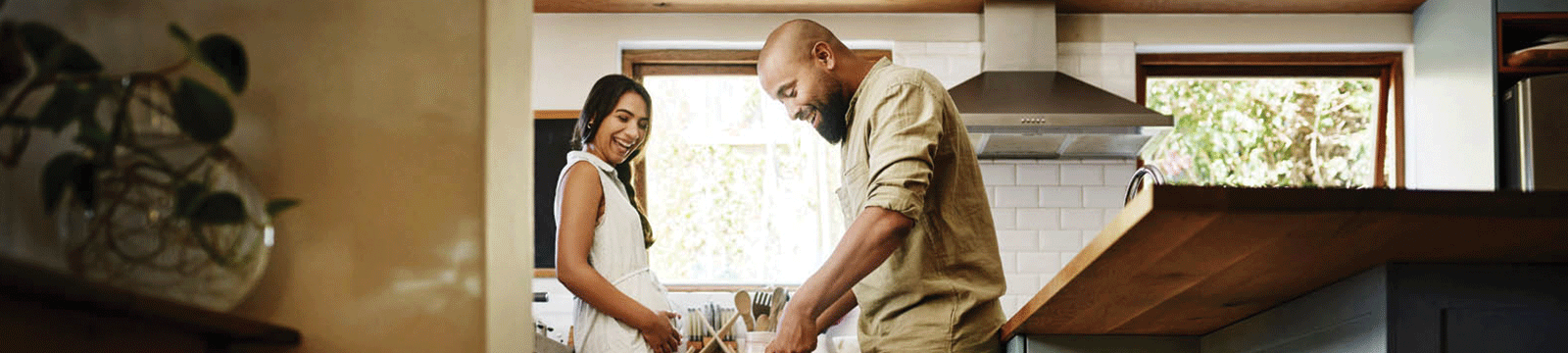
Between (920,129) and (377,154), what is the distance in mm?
1132

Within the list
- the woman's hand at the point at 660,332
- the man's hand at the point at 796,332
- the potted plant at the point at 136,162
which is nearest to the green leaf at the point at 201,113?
the potted plant at the point at 136,162

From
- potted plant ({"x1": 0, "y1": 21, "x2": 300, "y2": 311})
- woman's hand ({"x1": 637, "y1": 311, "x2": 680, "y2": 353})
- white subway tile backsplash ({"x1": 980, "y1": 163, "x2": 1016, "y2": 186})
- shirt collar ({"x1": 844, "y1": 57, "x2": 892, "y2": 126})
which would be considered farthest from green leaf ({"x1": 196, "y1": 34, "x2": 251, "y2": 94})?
white subway tile backsplash ({"x1": 980, "y1": 163, "x2": 1016, "y2": 186})

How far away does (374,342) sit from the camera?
3.08ft

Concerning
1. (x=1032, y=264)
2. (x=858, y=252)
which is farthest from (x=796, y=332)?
(x=1032, y=264)

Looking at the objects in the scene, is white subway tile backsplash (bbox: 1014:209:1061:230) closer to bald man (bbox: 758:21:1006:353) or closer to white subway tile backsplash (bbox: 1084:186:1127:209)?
white subway tile backsplash (bbox: 1084:186:1127:209)

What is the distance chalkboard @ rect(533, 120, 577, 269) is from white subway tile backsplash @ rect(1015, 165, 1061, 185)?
5.17ft

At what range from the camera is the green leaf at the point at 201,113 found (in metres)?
0.69

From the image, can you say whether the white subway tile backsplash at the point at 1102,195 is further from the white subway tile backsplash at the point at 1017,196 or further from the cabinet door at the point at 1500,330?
the cabinet door at the point at 1500,330

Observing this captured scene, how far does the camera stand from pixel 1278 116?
4953 millimetres

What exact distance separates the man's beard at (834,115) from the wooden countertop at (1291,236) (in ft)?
2.89

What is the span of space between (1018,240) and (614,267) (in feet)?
7.94

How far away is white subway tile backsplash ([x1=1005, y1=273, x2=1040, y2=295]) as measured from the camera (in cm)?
476

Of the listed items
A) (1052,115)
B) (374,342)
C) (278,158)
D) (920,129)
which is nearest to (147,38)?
(278,158)

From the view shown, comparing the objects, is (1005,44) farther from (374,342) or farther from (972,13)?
(374,342)
